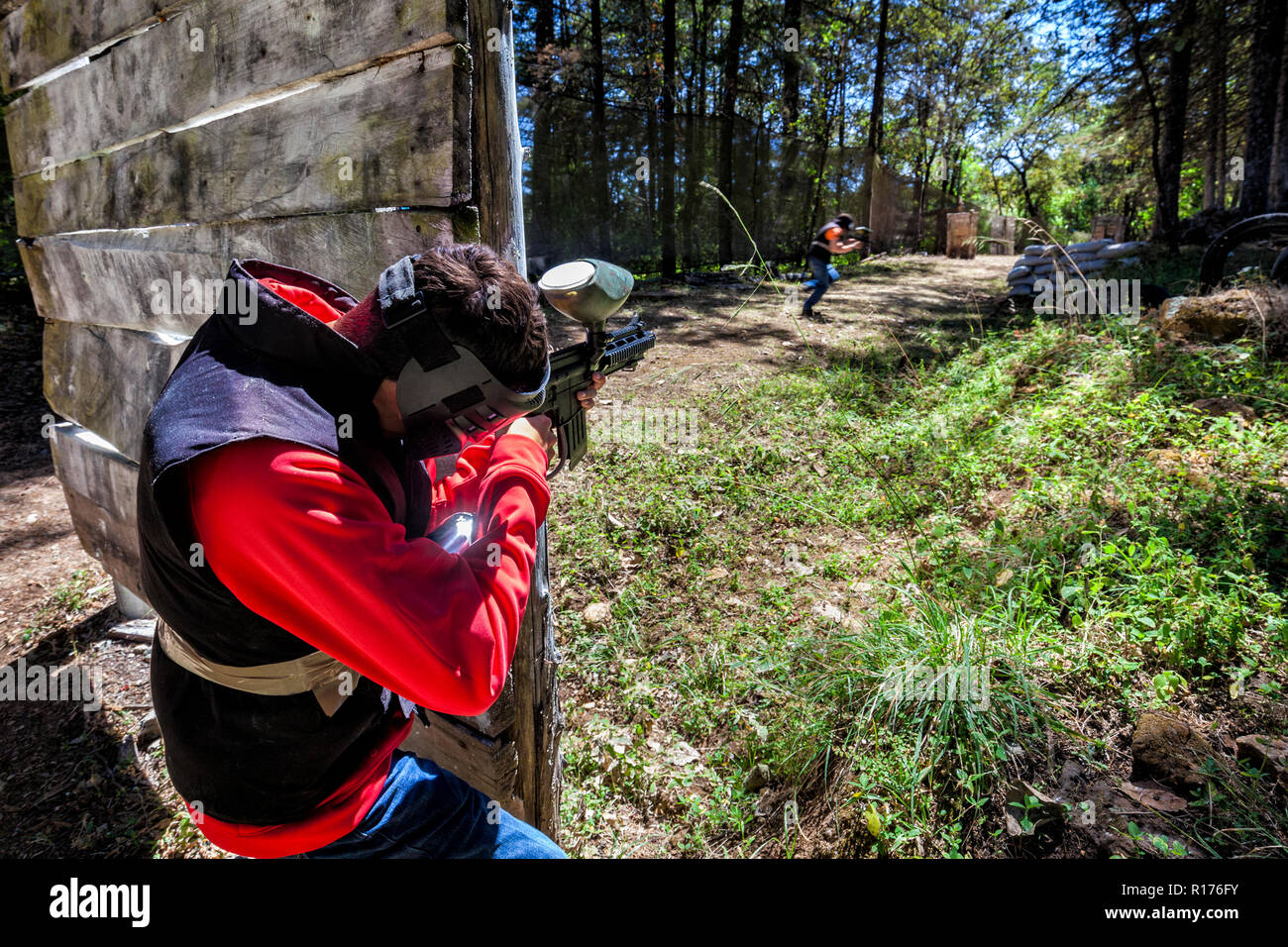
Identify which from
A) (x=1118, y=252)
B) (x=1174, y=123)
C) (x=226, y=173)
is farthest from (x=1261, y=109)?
(x=226, y=173)

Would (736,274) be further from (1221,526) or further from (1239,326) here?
(1221,526)

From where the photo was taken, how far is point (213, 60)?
217 centimetres

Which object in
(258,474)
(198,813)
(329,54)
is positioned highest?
(329,54)

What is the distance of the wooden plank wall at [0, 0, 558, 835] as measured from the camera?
5.38 ft

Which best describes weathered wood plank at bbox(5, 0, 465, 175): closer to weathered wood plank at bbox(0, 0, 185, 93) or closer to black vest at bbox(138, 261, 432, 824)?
weathered wood plank at bbox(0, 0, 185, 93)

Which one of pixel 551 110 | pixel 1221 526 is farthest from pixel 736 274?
pixel 1221 526

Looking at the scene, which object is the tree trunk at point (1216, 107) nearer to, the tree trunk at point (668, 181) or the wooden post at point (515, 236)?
the tree trunk at point (668, 181)

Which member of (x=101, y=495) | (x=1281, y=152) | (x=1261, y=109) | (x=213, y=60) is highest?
(x=1261, y=109)

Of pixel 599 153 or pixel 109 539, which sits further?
pixel 599 153

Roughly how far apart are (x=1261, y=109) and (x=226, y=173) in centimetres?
1434

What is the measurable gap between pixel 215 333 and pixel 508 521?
2.19 feet

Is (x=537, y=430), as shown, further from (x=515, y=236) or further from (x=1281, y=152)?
(x=1281, y=152)

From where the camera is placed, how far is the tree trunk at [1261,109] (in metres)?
10.0
